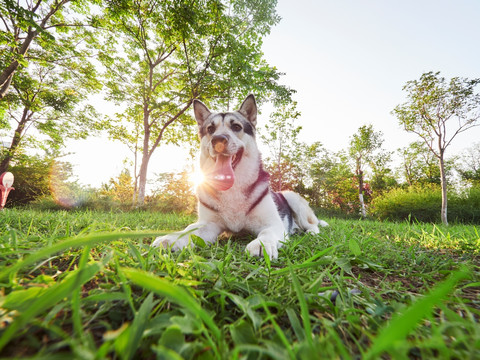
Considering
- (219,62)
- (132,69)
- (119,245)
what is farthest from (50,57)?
(119,245)

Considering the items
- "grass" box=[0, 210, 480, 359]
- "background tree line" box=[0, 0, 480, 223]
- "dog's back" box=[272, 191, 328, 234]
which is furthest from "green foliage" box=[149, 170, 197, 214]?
"grass" box=[0, 210, 480, 359]

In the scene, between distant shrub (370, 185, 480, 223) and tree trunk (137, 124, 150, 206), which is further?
distant shrub (370, 185, 480, 223)

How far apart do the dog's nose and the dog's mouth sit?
0.11 metres

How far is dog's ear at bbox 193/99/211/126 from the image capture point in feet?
11.0

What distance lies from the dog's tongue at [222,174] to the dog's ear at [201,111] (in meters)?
1.19

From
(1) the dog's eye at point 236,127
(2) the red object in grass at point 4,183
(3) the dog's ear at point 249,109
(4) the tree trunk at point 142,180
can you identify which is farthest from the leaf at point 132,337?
(4) the tree trunk at point 142,180

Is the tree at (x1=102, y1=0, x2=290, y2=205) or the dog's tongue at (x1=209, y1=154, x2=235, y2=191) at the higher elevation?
the tree at (x1=102, y1=0, x2=290, y2=205)

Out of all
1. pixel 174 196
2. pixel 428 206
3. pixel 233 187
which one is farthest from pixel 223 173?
pixel 428 206

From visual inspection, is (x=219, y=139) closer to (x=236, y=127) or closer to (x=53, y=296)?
(x=236, y=127)

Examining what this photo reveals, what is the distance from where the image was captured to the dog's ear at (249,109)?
326 cm

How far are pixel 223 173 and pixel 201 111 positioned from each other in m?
1.54

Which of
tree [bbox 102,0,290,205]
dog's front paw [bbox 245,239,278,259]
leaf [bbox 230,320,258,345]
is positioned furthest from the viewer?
tree [bbox 102,0,290,205]

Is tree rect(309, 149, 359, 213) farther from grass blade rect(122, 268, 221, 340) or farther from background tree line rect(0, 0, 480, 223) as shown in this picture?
grass blade rect(122, 268, 221, 340)

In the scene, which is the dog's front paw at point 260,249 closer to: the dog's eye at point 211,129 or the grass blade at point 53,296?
the grass blade at point 53,296
